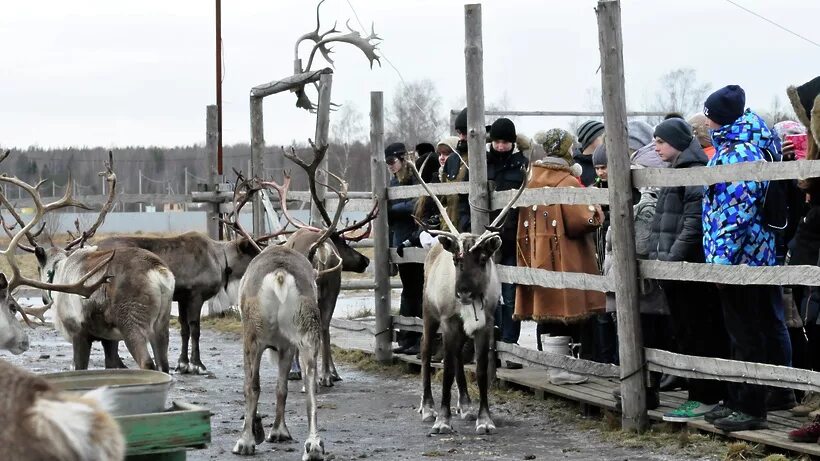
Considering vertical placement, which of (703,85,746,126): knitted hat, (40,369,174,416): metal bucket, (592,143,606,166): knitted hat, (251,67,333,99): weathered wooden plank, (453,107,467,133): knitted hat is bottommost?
(40,369,174,416): metal bucket

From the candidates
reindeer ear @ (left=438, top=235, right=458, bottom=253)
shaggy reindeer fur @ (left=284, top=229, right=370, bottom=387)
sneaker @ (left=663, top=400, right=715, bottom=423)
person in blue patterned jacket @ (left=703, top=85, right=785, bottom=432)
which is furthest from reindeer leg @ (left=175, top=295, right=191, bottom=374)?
person in blue patterned jacket @ (left=703, top=85, right=785, bottom=432)

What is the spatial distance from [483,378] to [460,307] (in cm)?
52

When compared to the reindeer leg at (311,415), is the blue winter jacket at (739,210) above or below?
above

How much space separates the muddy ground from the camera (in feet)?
24.1

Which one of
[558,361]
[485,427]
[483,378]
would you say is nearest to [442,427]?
[485,427]

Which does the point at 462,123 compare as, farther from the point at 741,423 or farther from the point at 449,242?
the point at 741,423

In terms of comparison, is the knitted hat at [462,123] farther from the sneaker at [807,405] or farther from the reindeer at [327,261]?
the sneaker at [807,405]

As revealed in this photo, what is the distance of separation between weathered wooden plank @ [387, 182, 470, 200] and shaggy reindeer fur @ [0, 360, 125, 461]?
237 inches

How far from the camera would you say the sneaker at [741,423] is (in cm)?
694

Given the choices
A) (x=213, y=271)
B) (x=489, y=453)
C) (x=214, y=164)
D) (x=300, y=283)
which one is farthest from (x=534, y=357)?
(x=214, y=164)

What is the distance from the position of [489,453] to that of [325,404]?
2.40 m

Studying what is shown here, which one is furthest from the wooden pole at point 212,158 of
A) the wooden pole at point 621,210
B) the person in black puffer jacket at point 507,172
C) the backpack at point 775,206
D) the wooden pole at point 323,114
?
the backpack at point 775,206

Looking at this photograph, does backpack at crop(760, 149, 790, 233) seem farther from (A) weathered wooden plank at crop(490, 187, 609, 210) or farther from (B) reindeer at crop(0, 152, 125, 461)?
(B) reindeer at crop(0, 152, 125, 461)

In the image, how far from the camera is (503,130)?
9.54 metres
